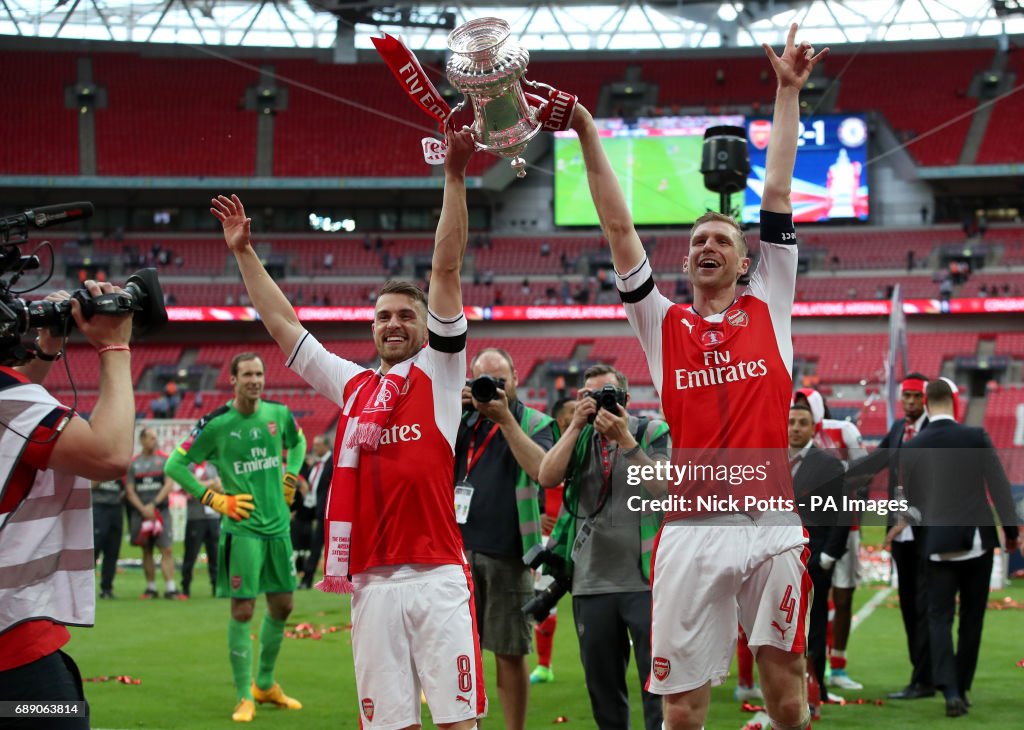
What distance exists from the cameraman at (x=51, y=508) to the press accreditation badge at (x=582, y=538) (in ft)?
9.86

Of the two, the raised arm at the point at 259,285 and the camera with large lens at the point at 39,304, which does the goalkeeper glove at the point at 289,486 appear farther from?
the camera with large lens at the point at 39,304

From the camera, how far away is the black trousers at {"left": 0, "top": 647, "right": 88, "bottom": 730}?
2967 mm

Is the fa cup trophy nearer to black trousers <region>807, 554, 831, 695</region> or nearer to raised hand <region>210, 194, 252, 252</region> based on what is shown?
raised hand <region>210, 194, 252, 252</region>

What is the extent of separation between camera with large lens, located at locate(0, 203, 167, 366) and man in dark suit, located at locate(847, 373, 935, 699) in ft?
18.2

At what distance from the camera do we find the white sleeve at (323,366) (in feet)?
14.9

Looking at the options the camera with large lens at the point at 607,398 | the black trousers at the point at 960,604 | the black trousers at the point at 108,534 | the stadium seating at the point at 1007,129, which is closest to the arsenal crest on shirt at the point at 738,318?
the camera with large lens at the point at 607,398

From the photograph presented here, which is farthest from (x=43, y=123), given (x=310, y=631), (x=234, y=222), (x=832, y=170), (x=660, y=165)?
(x=234, y=222)

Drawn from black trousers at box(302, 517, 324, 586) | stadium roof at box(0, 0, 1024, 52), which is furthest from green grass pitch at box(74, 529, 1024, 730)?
stadium roof at box(0, 0, 1024, 52)

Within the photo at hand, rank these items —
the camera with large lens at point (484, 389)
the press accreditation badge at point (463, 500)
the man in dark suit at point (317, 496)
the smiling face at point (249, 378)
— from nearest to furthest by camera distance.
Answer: the camera with large lens at point (484, 389) < the press accreditation badge at point (463, 500) < the smiling face at point (249, 378) < the man in dark suit at point (317, 496)

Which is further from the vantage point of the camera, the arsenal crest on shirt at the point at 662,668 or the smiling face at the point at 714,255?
the smiling face at the point at 714,255

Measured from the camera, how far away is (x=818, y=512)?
716cm

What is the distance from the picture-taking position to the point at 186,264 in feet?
143

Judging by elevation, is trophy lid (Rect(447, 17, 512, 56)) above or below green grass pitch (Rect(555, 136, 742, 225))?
below

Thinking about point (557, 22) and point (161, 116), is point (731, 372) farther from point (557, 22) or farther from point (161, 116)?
point (161, 116)
